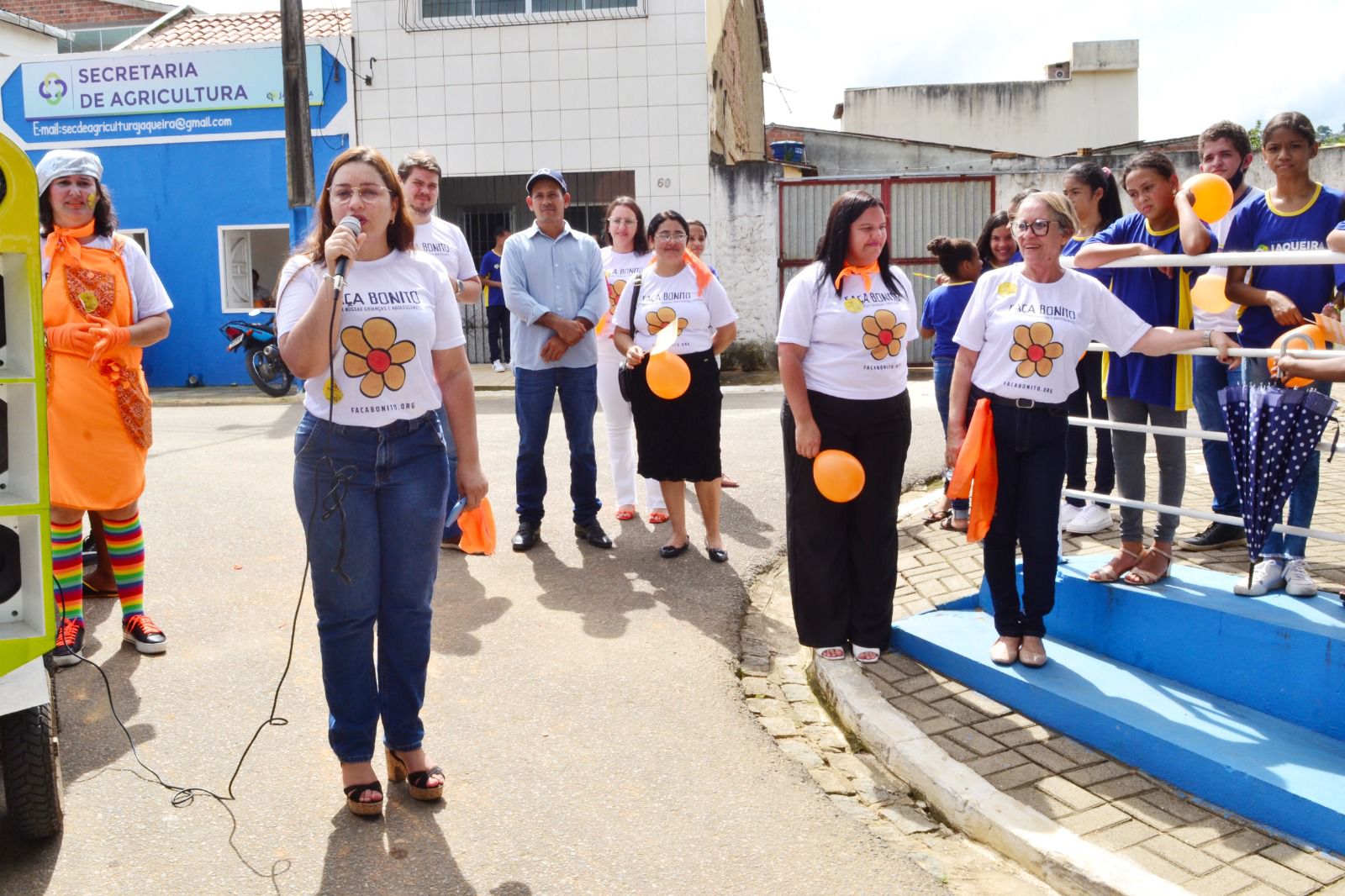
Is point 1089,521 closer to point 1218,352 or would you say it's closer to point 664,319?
point 1218,352

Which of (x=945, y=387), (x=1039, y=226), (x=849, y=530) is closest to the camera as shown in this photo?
(x=1039, y=226)

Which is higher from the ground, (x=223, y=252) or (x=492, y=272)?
(x=223, y=252)

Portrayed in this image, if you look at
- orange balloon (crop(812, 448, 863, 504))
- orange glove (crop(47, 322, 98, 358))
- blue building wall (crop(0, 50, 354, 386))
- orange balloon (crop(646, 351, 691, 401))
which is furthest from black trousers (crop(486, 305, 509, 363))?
orange balloon (crop(812, 448, 863, 504))

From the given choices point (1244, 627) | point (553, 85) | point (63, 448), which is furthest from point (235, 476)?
point (553, 85)

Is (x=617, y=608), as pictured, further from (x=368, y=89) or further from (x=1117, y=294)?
(x=368, y=89)

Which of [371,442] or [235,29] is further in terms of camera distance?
[235,29]

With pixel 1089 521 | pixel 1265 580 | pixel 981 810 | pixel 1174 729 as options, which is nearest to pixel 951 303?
pixel 1089 521

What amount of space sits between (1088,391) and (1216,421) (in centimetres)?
97

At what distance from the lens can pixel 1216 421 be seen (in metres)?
6.04

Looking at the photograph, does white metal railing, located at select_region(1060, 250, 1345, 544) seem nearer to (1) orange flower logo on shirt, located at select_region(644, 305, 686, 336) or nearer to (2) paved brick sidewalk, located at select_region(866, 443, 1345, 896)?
(2) paved brick sidewalk, located at select_region(866, 443, 1345, 896)

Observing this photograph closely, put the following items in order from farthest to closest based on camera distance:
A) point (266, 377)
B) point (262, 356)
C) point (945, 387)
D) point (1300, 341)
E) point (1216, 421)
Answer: point (262, 356)
point (266, 377)
point (945, 387)
point (1216, 421)
point (1300, 341)

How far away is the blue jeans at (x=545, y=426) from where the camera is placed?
7.11 metres

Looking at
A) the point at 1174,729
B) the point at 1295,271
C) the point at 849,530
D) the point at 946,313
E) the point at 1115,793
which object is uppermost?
the point at 1295,271

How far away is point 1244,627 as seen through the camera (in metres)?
4.31
